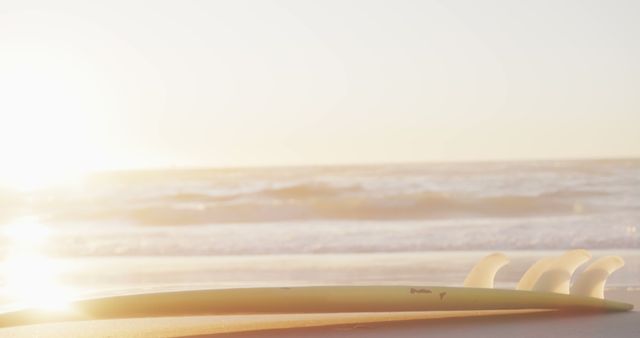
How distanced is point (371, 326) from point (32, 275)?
17.9 feet

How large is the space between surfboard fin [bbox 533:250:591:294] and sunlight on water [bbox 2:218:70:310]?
216 cm

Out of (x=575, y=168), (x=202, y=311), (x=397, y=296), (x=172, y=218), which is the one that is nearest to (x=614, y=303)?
(x=397, y=296)

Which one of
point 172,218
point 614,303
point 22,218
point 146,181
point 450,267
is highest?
point 146,181

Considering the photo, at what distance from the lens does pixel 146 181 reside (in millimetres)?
27219

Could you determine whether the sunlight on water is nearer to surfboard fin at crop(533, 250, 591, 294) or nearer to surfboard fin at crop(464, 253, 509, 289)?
surfboard fin at crop(464, 253, 509, 289)

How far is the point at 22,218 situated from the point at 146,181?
24.4ft

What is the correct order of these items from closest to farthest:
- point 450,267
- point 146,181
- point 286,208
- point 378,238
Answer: point 450,267, point 378,238, point 286,208, point 146,181

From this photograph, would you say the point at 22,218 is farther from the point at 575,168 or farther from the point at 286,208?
the point at 575,168

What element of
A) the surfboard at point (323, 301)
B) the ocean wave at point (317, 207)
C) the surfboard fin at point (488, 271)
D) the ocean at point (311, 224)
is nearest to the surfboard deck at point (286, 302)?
the surfboard at point (323, 301)

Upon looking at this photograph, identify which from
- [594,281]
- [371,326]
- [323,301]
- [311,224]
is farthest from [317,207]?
[323,301]

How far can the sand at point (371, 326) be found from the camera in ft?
12.3

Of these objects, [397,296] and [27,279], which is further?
[27,279]

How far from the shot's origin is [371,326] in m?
3.89

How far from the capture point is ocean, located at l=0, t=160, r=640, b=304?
808 centimetres
